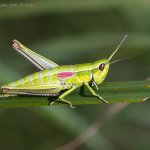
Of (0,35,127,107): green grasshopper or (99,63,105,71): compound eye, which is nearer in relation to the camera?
(0,35,127,107): green grasshopper

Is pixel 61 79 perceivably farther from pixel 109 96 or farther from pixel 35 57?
pixel 109 96

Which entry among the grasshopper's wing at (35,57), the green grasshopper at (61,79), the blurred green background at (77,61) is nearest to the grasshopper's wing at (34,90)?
the green grasshopper at (61,79)

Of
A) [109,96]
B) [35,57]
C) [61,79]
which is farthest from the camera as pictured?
[35,57]

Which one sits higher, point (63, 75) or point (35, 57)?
point (35, 57)

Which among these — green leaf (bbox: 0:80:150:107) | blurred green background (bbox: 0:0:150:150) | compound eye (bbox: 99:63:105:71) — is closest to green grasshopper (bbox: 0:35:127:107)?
compound eye (bbox: 99:63:105:71)

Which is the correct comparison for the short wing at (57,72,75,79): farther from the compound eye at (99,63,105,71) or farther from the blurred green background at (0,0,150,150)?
the blurred green background at (0,0,150,150)

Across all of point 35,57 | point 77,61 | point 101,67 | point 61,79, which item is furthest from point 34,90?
point 77,61

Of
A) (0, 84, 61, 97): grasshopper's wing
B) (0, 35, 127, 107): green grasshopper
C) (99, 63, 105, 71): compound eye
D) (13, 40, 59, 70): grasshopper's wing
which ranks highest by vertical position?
(13, 40, 59, 70): grasshopper's wing

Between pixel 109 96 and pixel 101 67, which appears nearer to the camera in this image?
pixel 109 96
